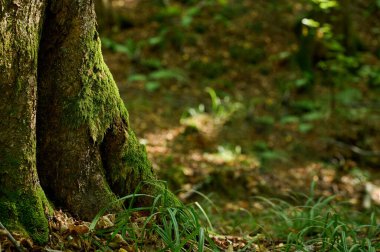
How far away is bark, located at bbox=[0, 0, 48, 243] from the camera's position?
211cm

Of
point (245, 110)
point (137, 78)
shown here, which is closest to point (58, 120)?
point (245, 110)

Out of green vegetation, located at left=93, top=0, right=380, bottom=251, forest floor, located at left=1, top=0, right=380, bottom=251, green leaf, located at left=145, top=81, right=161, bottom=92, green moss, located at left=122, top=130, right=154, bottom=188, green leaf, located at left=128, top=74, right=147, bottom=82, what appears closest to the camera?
green moss, located at left=122, top=130, right=154, bottom=188

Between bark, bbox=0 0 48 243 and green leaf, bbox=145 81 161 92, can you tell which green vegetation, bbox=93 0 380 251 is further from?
bark, bbox=0 0 48 243

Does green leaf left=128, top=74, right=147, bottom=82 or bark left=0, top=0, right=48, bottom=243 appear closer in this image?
bark left=0, top=0, right=48, bottom=243

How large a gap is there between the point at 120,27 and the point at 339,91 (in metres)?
5.16

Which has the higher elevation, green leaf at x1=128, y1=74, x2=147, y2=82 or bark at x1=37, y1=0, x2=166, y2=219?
bark at x1=37, y1=0, x2=166, y2=219

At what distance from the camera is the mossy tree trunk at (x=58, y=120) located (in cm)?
215

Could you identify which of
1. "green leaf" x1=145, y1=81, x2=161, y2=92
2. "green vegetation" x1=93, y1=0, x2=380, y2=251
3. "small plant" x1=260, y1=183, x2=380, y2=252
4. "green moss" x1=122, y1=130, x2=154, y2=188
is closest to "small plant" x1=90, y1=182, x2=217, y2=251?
"green moss" x1=122, y1=130, x2=154, y2=188

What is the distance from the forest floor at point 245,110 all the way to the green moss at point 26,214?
177cm

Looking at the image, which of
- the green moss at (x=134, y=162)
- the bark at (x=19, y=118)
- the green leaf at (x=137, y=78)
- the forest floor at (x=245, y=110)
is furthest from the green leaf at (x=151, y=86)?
the bark at (x=19, y=118)

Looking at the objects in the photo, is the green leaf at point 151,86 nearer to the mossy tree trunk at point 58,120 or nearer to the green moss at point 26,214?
the mossy tree trunk at point 58,120

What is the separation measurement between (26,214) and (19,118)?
481 millimetres

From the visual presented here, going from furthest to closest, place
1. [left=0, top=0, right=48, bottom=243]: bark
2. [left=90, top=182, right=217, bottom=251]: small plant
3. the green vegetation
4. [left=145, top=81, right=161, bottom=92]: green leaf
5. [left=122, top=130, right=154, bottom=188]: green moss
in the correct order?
[left=145, top=81, right=161, bottom=92]: green leaf < the green vegetation < [left=122, top=130, right=154, bottom=188]: green moss < [left=90, top=182, right=217, bottom=251]: small plant < [left=0, top=0, right=48, bottom=243]: bark

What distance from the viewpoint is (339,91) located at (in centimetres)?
898
